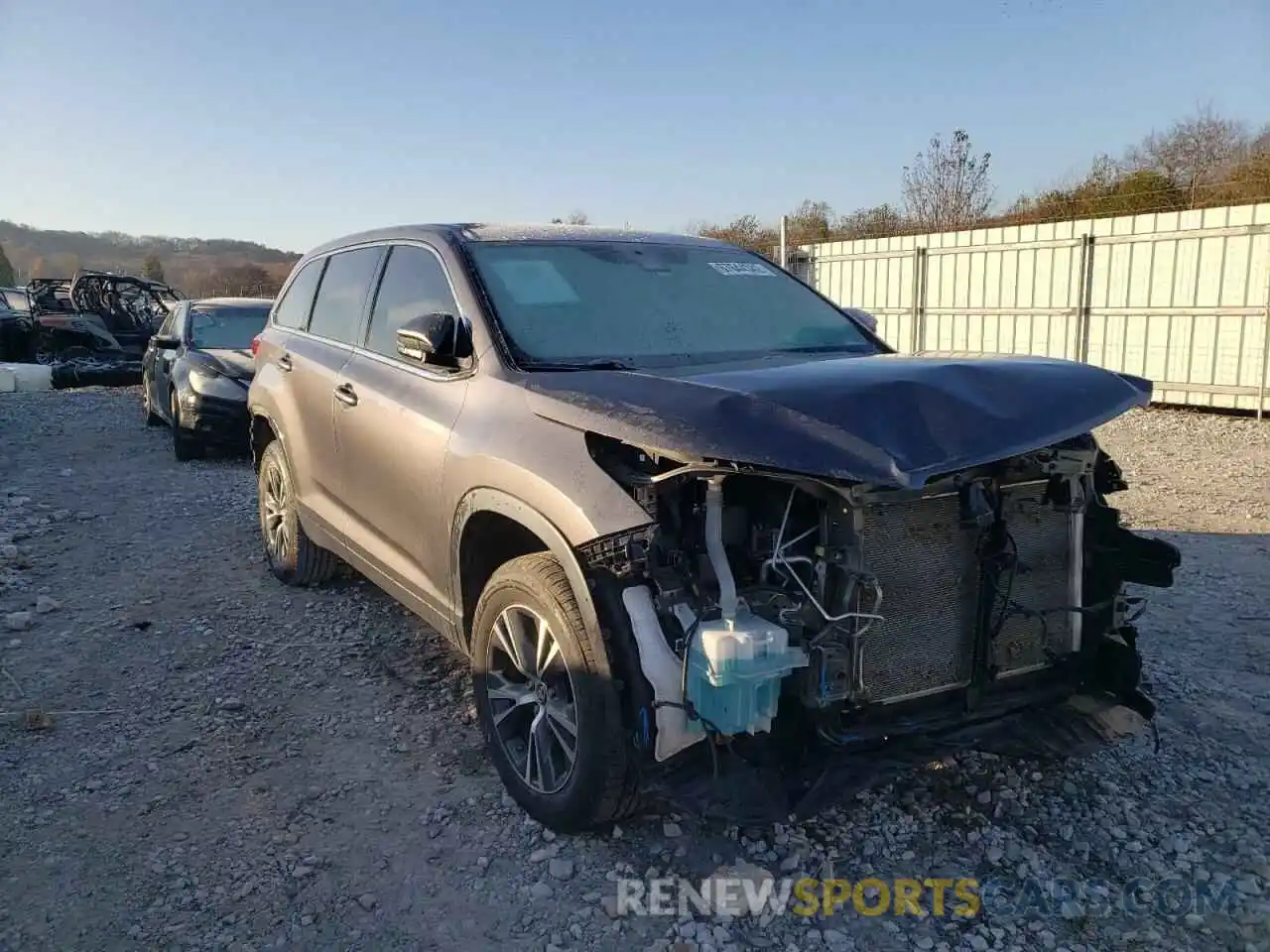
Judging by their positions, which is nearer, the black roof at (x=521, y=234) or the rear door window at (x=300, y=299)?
the black roof at (x=521, y=234)

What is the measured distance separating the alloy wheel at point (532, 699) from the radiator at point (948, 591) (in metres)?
0.91

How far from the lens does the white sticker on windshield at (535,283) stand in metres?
3.65

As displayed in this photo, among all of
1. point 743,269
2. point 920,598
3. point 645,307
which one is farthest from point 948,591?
point 743,269

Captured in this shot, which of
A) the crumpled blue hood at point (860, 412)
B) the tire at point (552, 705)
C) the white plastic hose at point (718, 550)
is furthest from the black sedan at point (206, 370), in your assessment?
the white plastic hose at point (718, 550)

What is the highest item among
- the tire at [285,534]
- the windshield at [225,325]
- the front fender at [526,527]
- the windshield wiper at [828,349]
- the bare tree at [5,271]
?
the bare tree at [5,271]

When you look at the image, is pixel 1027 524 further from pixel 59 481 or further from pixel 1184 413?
pixel 1184 413

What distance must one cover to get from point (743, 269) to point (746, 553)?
1.94 m

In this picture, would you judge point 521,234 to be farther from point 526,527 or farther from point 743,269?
point 526,527

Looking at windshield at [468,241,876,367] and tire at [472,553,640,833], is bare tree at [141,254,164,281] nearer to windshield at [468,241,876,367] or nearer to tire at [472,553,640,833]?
windshield at [468,241,876,367]

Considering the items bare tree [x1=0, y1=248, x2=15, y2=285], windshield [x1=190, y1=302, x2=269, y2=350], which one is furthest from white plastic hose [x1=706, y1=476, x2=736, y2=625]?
bare tree [x1=0, y1=248, x2=15, y2=285]

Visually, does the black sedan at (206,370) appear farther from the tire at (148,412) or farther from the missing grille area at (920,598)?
the missing grille area at (920,598)

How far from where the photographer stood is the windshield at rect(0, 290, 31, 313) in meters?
19.7

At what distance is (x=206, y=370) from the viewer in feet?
31.7

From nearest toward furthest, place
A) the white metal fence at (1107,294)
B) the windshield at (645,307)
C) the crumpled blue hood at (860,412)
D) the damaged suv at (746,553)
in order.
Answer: the crumpled blue hood at (860,412) < the damaged suv at (746,553) < the windshield at (645,307) < the white metal fence at (1107,294)
